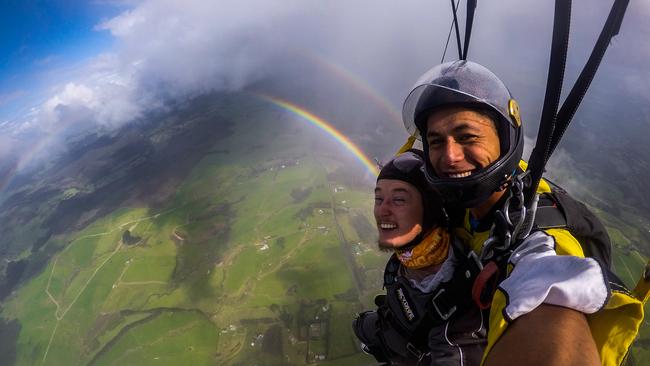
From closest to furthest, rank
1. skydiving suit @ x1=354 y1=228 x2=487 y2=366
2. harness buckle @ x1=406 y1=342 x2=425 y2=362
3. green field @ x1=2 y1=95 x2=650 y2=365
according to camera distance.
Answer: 1. skydiving suit @ x1=354 y1=228 x2=487 y2=366
2. harness buckle @ x1=406 y1=342 x2=425 y2=362
3. green field @ x1=2 y1=95 x2=650 y2=365

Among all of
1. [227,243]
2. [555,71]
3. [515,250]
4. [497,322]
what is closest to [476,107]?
[555,71]

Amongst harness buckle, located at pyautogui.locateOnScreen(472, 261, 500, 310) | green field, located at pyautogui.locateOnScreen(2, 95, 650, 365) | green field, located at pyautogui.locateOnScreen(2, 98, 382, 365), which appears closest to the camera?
harness buckle, located at pyautogui.locateOnScreen(472, 261, 500, 310)

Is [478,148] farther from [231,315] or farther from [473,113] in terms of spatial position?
[231,315]

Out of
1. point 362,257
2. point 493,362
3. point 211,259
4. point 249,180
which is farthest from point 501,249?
point 249,180

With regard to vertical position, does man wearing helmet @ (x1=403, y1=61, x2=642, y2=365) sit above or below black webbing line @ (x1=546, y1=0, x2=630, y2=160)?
below

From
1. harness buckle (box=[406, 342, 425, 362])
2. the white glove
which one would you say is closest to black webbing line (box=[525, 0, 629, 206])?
the white glove

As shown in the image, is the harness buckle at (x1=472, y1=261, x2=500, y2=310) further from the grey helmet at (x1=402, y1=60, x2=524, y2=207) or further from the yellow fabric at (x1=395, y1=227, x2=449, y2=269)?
the yellow fabric at (x1=395, y1=227, x2=449, y2=269)
